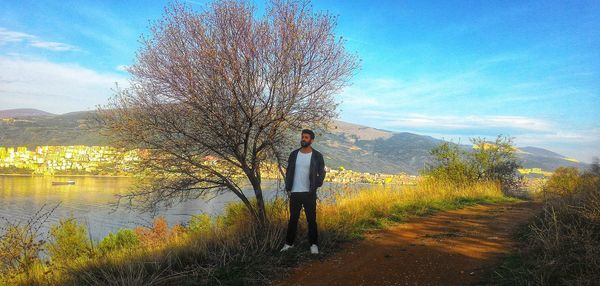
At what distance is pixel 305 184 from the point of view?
20.8 feet

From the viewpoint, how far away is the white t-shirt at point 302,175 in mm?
6335

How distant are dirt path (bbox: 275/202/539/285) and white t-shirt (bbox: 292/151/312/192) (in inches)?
49.0

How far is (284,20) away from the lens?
25.1 feet

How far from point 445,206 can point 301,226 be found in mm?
6704

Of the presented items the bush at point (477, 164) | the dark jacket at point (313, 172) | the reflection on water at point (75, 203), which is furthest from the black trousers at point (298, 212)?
the reflection on water at point (75, 203)

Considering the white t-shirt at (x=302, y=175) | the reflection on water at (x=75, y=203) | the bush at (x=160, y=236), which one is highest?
the white t-shirt at (x=302, y=175)

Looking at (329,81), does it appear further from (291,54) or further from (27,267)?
(27,267)

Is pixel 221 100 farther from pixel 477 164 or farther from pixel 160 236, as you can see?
pixel 477 164

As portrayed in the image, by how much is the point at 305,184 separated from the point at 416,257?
2167mm

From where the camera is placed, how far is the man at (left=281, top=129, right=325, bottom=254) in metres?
6.32

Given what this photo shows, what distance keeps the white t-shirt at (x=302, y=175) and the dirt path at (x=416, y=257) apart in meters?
1.24

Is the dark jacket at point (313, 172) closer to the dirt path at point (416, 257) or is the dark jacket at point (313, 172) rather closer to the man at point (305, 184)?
the man at point (305, 184)

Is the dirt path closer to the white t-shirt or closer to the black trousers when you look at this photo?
the black trousers

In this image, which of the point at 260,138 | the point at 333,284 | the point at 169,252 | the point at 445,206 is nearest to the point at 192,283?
the point at 169,252
